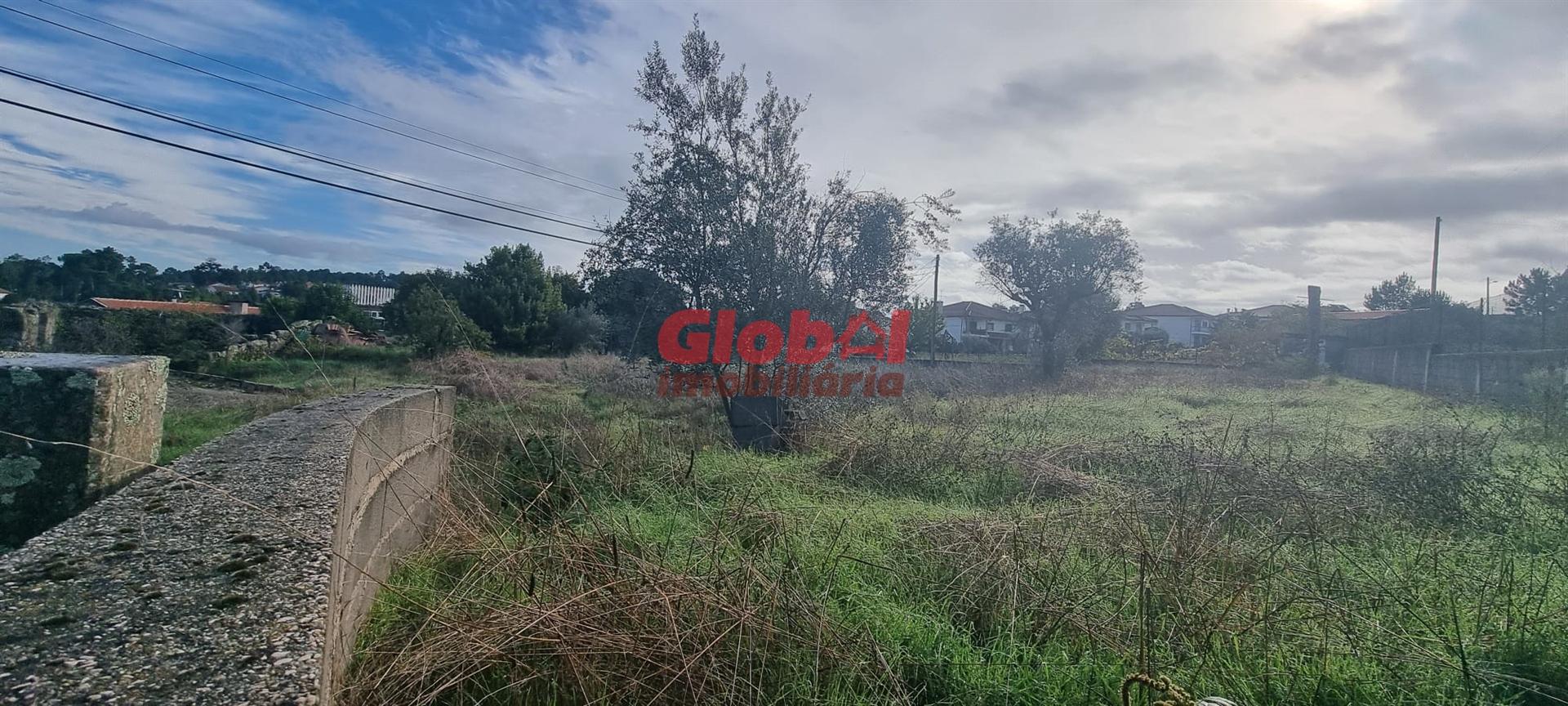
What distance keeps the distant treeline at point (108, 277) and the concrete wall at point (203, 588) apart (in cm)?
940

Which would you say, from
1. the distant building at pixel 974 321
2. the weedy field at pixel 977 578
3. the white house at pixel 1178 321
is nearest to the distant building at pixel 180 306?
the weedy field at pixel 977 578

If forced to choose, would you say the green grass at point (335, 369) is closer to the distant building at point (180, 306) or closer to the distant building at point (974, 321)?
the distant building at point (180, 306)

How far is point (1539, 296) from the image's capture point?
15688 mm

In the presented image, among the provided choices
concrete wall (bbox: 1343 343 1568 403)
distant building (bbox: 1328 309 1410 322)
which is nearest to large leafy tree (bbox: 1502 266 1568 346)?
concrete wall (bbox: 1343 343 1568 403)

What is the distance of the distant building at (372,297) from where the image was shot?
17094 mm

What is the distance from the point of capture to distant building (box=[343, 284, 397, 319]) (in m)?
17.1

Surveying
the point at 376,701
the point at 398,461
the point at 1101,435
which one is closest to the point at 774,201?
the point at 1101,435

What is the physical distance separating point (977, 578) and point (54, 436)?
3463 mm

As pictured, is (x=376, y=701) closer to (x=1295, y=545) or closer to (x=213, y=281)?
(x=1295, y=545)

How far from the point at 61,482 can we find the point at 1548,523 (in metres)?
7.56

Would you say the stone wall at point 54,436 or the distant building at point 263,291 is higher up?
the distant building at point 263,291

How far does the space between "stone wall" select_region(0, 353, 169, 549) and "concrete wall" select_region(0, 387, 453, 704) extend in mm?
245

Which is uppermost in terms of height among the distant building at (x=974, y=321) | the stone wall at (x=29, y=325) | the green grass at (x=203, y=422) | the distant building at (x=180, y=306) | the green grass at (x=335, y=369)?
the distant building at (x=974, y=321)

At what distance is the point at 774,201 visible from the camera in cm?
979
